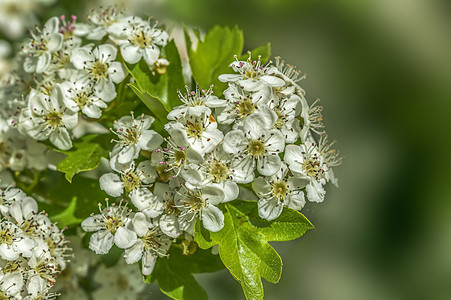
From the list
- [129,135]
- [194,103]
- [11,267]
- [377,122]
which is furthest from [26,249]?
[377,122]

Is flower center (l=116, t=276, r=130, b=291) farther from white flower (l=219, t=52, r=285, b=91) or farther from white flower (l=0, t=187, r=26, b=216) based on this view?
white flower (l=219, t=52, r=285, b=91)

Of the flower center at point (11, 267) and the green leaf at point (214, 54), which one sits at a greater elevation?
the green leaf at point (214, 54)

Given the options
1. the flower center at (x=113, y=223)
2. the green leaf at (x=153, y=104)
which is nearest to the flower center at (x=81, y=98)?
the green leaf at (x=153, y=104)

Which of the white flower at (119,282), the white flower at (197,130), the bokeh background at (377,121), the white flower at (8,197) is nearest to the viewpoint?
the white flower at (197,130)

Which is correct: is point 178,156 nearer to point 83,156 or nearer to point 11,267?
point 83,156

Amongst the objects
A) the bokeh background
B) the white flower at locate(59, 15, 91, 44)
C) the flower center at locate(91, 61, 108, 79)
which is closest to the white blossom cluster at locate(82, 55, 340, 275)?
the flower center at locate(91, 61, 108, 79)

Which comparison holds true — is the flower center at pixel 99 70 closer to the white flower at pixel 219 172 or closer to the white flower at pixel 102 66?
the white flower at pixel 102 66
